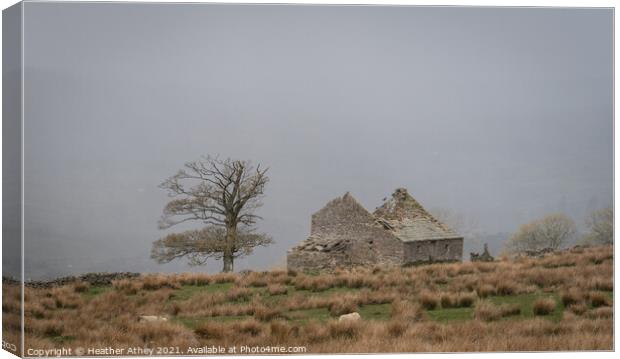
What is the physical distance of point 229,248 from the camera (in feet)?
69.7

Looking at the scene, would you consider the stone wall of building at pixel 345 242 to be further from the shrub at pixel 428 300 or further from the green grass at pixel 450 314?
the green grass at pixel 450 314

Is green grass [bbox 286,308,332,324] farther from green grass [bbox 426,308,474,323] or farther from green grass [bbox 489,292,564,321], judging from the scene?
green grass [bbox 489,292,564,321]

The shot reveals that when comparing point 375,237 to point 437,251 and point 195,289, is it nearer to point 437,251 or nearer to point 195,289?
point 437,251

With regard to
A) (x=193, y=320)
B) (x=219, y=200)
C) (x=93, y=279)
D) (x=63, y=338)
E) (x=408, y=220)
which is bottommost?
(x=63, y=338)


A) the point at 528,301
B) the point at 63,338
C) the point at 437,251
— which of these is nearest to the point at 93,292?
→ the point at 63,338

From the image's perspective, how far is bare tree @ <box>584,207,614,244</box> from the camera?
21.9m

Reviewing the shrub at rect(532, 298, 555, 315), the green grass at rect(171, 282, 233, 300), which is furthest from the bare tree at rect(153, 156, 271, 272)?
the shrub at rect(532, 298, 555, 315)

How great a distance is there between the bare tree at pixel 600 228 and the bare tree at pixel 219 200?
608cm

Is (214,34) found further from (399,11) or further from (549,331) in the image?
(549,331)

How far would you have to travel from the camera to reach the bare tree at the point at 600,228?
21.9 m

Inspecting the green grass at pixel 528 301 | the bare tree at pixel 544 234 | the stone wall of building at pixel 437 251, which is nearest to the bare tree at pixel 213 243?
the stone wall of building at pixel 437 251

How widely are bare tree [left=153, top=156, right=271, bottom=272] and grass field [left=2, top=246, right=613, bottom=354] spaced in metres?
0.64

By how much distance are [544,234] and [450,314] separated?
232 cm

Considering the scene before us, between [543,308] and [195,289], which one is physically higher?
[195,289]
